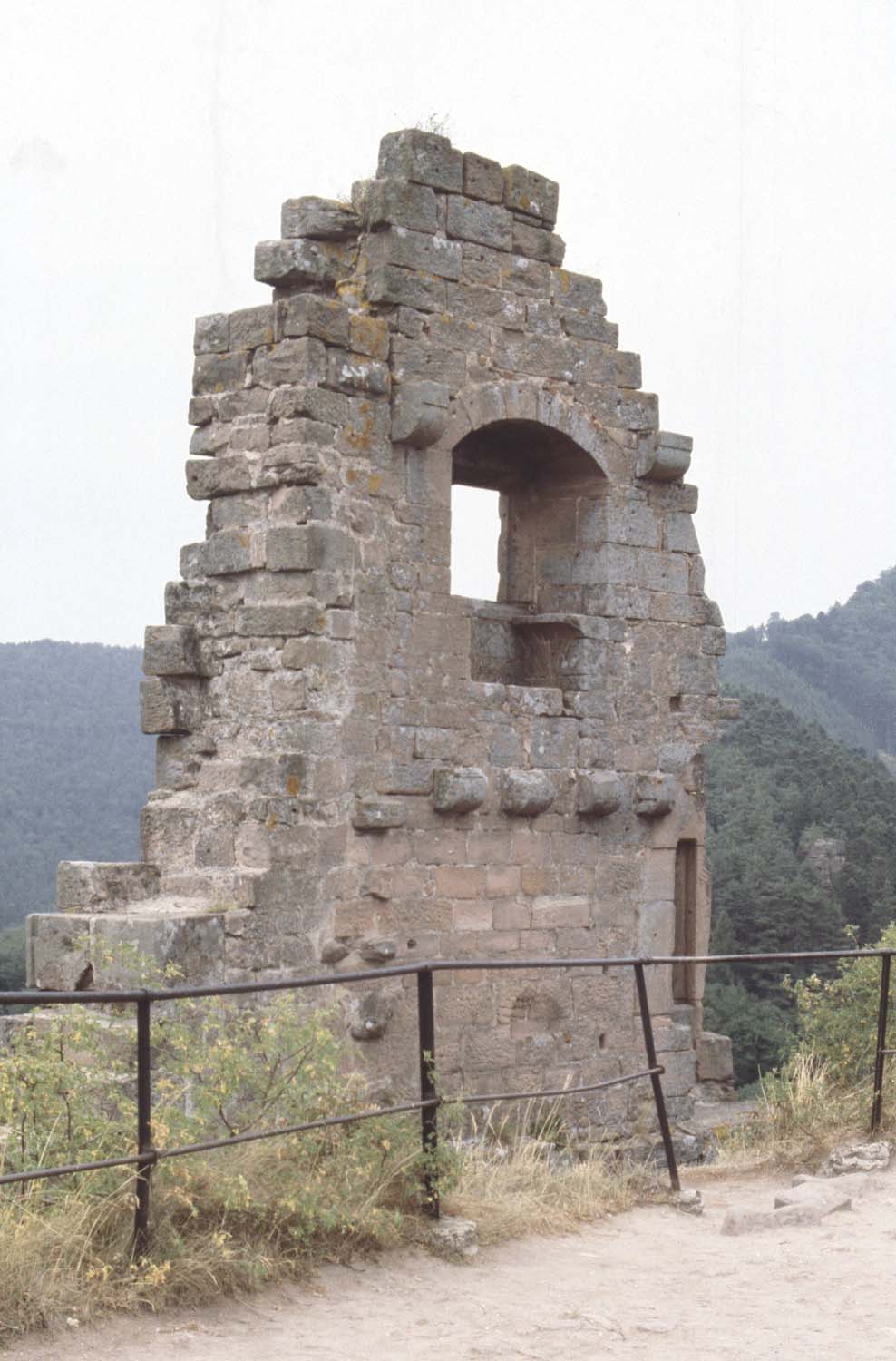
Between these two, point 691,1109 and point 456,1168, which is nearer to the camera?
point 456,1168

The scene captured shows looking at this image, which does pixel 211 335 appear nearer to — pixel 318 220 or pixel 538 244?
pixel 318 220

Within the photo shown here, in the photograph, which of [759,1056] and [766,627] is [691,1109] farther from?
[766,627]

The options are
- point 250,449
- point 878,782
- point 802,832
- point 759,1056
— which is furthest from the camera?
point 878,782

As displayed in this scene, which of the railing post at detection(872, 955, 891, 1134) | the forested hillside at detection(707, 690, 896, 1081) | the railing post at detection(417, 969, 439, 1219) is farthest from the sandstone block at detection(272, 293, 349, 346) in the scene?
the forested hillside at detection(707, 690, 896, 1081)

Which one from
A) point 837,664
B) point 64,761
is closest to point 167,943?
point 64,761

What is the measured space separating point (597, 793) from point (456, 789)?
1019mm

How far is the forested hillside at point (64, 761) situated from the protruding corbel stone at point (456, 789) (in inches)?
1467

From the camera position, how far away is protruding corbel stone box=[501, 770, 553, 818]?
9.15m

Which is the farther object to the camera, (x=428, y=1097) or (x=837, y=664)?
(x=837, y=664)

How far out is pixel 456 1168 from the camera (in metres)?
5.94

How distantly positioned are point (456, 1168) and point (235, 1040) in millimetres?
837

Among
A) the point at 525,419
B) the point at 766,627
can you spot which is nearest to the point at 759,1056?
the point at 525,419

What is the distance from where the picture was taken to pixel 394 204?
8781 millimetres

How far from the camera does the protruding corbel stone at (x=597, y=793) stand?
9516 millimetres
